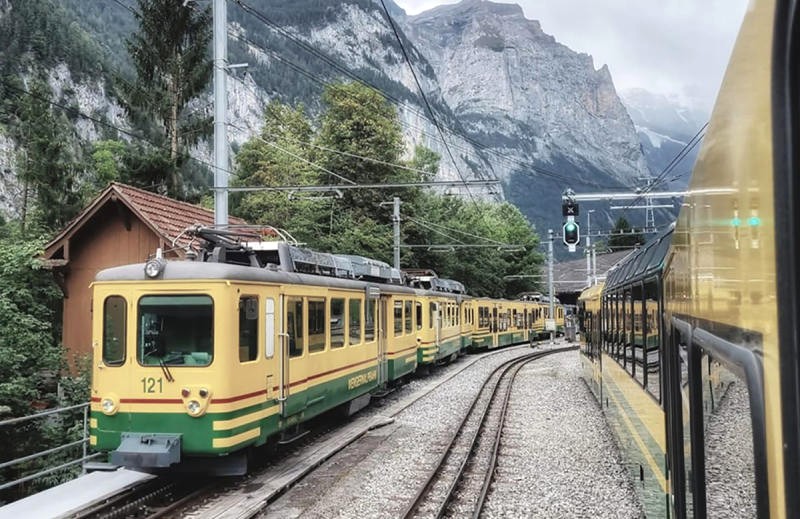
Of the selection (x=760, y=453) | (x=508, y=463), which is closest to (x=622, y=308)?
(x=508, y=463)

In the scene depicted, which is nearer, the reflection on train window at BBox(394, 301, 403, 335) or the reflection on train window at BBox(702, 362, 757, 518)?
the reflection on train window at BBox(702, 362, 757, 518)

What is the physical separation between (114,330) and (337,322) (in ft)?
13.6

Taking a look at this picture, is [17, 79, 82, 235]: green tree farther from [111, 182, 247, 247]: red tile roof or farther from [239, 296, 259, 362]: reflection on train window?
[239, 296, 259, 362]: reflection on train window

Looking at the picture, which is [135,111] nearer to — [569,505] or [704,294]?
[569,505]

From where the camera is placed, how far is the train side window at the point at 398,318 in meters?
16.4

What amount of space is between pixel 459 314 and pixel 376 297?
1284 cm

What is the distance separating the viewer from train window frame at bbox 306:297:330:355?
10.3 metres

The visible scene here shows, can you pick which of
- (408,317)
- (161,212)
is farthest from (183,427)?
(408,317)

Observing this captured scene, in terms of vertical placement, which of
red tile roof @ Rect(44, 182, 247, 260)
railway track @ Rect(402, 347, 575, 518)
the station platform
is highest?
red tile roof @ Rect(44, 182, 247, 260)

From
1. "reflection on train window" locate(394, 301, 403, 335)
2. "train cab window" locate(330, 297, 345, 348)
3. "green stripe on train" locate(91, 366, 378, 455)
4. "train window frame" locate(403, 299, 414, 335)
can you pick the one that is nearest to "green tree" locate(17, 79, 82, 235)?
"train window frame" locate(403, 299, 414, 335)

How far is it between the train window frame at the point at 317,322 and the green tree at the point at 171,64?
61.2ft

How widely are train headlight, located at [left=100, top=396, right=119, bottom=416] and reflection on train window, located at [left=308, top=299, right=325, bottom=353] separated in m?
2.97

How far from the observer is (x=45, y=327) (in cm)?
1439

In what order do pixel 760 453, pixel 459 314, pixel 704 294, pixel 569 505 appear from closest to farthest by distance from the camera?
pixel 760 453, pixel 704 294, pixel 569 505, pixel 459 314
